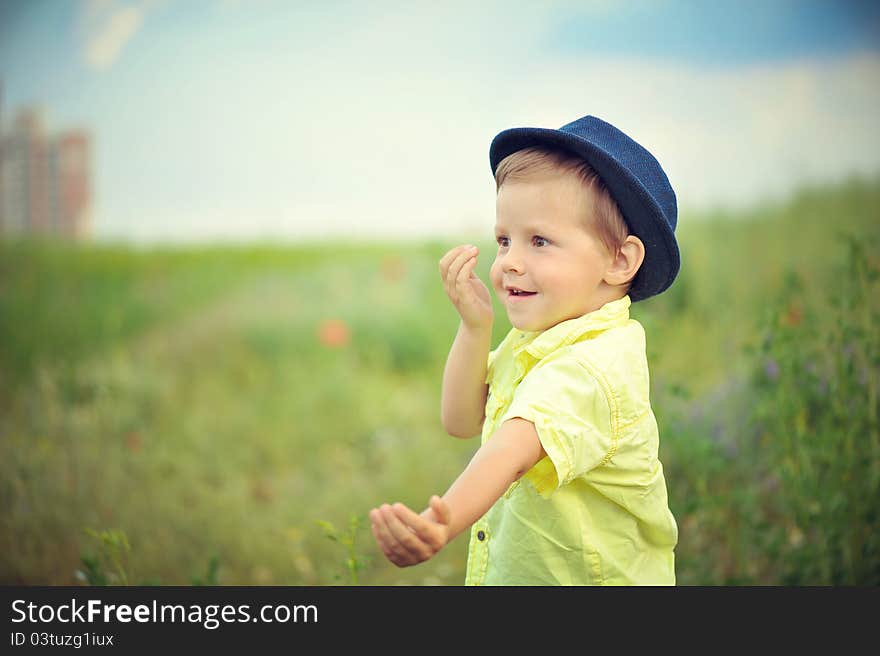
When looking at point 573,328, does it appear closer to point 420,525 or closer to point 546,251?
point 546,251

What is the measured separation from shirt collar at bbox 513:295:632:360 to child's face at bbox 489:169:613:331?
0.03 metres

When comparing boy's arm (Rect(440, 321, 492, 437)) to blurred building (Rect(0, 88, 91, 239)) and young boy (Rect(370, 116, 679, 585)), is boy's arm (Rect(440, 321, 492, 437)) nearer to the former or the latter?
young boy (Rect(370, 116, 679, 585))

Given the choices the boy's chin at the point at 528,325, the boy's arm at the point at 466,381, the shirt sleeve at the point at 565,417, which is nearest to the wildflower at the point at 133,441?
the boy's arm at the point at 466,381

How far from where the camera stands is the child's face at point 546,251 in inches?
60.1

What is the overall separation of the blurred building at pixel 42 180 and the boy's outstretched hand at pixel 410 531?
475cm

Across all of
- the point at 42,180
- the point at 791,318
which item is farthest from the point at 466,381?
the point at 42,180

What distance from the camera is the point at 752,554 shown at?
8.98 ft

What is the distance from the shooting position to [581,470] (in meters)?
1.38

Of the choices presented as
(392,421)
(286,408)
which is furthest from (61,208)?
(392,421)

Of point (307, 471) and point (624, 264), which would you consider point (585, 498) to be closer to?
point (624, 264)

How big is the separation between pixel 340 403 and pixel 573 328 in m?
2.73

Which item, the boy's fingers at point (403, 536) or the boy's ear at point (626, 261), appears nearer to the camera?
the boy's fingers at point (403, 536)

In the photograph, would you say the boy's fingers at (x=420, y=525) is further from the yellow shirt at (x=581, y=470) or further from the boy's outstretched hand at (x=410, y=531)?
the yellow shirt at (x=581, y=470)

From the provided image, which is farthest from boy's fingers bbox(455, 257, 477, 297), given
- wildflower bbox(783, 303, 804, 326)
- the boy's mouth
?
wildflower bbox(783, 303, 804, 326)
